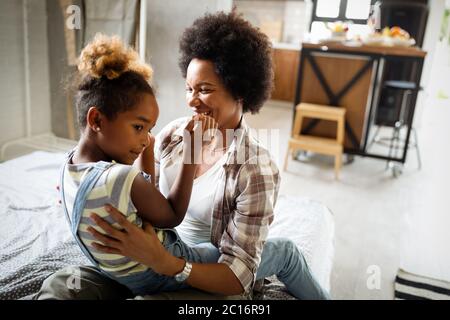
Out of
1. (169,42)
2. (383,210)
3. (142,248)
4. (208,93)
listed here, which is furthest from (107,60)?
(383,210)

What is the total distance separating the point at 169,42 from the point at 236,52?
34 centimetres

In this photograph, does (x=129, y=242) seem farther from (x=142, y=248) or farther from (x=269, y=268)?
(x=269, y=268)

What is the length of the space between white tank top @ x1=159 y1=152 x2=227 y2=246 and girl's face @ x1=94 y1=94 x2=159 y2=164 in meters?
0.20

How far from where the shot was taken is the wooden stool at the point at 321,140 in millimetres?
3061

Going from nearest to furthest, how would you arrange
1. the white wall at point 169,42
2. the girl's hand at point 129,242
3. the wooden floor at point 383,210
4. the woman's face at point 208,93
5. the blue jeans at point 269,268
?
the girl's hand at point 129,242 → the blue jeans at point 269,268 → the woman's face at point 208,93 → the white wall at point 169,42 → the wooden floor at point 383,210

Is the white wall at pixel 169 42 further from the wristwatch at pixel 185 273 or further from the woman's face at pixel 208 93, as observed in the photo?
the wristwatch at pixel 185 273

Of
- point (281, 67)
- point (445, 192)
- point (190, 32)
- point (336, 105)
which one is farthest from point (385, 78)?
point (190, 32)

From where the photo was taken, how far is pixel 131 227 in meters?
0.74

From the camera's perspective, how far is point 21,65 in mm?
1283

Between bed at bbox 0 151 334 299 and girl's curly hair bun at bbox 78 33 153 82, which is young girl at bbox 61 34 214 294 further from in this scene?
bed at bbox 0 151 334 299

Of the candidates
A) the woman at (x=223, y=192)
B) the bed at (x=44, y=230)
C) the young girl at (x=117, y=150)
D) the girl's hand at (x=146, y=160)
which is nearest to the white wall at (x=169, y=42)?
the woman at (x=223, y=192)

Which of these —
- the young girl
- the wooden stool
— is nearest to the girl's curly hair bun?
the young girl

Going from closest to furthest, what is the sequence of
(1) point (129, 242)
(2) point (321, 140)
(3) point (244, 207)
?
(1) point (129, 242) < (3) point (244, 207) < (2) point (321, 140)

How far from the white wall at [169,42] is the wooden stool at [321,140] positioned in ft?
6.42
